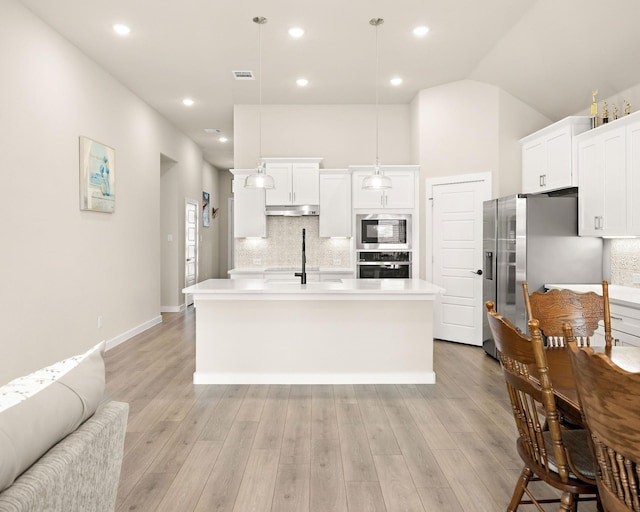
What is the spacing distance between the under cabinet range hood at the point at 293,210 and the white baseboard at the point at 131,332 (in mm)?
2363

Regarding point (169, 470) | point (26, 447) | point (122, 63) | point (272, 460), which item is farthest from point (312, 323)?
point (122, 63)

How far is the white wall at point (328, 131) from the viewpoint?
6.47 metres

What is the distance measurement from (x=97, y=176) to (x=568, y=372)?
4.80 m

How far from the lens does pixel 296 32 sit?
14.1 feet

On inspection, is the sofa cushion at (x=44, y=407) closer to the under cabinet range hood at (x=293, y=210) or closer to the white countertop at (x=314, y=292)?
the white countertop at (x=314, y=292)

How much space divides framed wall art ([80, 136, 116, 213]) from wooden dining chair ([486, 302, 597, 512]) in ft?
14.2

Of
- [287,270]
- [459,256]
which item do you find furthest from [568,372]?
[287,270]

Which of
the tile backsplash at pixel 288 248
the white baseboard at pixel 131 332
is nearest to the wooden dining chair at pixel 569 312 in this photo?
the tile backsplash at pixel 288 248

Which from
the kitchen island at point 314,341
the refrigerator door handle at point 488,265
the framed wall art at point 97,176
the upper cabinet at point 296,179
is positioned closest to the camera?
the kitchen island at point 314,341

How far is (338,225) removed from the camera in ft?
20.0

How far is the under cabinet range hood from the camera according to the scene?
6.12m

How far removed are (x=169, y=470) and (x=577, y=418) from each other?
81.2 inches

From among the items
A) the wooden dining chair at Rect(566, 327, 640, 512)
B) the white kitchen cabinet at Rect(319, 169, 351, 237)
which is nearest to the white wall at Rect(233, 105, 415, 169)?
the white kitchen cabinet at Rect(319, 169, 351, 237)

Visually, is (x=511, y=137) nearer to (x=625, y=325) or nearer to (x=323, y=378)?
(x=625, y=325)
